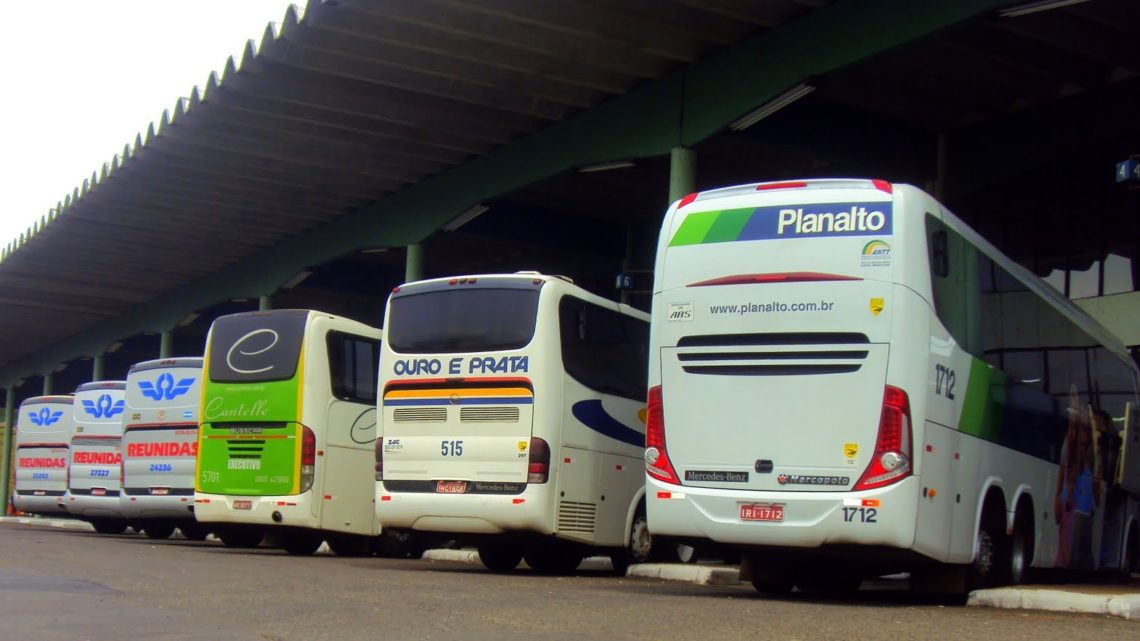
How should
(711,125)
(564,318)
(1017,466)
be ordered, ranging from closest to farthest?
1. (1017,466)
2. (564,318)
3. (711,125)

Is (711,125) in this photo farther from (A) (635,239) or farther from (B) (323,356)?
(A) (635,239)

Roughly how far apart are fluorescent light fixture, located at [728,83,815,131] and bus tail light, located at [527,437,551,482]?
507 centimetres

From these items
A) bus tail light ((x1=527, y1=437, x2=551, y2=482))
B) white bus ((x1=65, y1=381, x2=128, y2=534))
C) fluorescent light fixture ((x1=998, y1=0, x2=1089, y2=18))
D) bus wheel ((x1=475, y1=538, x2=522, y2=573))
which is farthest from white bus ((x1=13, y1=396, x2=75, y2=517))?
fluorescent light fixture ((x1=998, y1=0, x2=1089, y2=18))

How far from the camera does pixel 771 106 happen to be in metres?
17.2

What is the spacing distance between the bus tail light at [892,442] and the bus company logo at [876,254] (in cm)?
96

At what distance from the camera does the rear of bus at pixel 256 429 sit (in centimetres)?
1842

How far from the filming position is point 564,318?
50.0ft

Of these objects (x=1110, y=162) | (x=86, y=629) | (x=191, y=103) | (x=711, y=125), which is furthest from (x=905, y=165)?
(x=86, y=629)

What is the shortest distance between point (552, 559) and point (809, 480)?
6.08 m

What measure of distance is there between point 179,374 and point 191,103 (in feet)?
13.6

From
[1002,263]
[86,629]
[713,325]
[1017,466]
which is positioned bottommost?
[86,629]

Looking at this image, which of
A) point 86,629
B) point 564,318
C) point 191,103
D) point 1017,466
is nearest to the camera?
point 86,629

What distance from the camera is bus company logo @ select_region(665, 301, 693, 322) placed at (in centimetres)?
1193

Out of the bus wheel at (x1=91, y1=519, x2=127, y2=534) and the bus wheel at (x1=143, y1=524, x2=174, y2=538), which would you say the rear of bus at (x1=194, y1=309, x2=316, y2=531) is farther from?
the bus wheel at (x1=91, y1=519, x2=127, y2=534)
